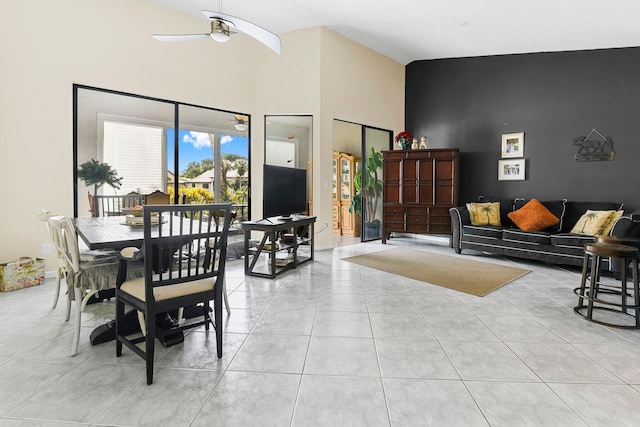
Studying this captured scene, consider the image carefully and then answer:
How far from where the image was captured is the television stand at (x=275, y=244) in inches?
158

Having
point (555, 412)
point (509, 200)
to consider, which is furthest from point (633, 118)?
point (555, 412)

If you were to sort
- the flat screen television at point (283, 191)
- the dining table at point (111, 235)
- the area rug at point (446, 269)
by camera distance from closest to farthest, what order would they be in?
the dining table at point (111, 235) → the area rug at point (446, 269) → the flat screen television at point (283, 191)

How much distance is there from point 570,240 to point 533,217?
70cm

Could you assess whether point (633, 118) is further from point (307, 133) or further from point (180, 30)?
point (180, 30)

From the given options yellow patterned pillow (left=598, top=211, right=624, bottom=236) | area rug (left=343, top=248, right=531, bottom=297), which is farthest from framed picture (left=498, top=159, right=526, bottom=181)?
area rug (left=343, top=248, right=531, bottom=297)

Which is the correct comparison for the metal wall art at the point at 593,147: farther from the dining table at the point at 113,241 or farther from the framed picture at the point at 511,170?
the dining table at the point at 113,241

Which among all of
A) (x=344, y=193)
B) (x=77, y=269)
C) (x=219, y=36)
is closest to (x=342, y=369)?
(x=77, y=269)

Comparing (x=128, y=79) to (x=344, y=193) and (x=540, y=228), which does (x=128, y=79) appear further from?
(x=540, y=228)

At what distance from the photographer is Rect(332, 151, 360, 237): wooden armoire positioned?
304 inches

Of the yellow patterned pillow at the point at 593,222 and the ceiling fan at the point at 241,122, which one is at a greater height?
the ceiling fan at the point at 241,122

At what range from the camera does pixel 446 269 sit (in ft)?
15.0

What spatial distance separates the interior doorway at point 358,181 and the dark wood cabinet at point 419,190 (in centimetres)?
38

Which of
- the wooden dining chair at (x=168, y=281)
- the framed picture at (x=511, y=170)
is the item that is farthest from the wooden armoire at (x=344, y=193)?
the wooden dining chair at (x=168, y=281)

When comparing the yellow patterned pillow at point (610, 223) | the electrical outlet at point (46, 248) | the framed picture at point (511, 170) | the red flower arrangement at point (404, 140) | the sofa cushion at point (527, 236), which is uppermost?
the red flower arrangement at point (404, 140)
